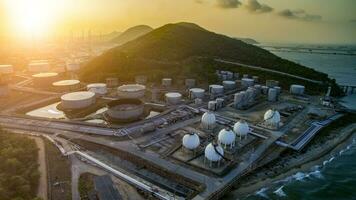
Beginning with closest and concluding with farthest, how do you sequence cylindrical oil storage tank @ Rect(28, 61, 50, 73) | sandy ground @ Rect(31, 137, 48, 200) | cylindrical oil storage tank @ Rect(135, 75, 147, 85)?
sandy ground @ Rect(31, 137, 48, 200)
cylindrical oil storage tank @ Rect(135, 75, 147, 85)
cylindrical oil storage tank @ Rect(28, 61, 50, 73)

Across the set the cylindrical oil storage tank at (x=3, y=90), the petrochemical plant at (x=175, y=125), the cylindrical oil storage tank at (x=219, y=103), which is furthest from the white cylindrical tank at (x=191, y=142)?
the cylindrical oil storage tank at (x=3, y=90)

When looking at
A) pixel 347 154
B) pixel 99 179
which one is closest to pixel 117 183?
pixel 99 179

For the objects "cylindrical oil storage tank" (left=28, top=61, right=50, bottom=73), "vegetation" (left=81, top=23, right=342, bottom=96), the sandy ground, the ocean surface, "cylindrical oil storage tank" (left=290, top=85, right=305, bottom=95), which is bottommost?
the ocean surface

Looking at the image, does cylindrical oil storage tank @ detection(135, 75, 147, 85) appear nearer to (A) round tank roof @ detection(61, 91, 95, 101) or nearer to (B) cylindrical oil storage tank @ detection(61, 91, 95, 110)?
(A) round tank roof @ detection(61, 91, 95, 101)

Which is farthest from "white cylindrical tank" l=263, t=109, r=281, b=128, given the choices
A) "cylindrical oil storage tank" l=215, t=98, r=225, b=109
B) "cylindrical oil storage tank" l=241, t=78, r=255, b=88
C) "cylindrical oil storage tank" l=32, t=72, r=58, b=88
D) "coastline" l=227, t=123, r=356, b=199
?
"cylindrical oil storage tank" l=32, t=72, r=58, b=88

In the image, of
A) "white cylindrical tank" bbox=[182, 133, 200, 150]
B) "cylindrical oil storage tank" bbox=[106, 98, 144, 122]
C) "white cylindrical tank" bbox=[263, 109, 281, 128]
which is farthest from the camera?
"cylindrical oil storage tank" bbox=[106, 98, 144, 122]
